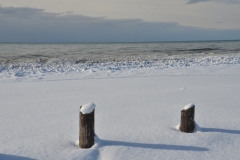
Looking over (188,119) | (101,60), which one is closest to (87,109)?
(188,119)

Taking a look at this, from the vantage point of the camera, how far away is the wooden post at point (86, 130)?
3391 millimetres

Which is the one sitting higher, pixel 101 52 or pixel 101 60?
pixel 101 52

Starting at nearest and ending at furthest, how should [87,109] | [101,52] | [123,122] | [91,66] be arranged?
[87,109]
[123,122]
[91,66]
[101,52]

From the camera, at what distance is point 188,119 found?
3895 mm

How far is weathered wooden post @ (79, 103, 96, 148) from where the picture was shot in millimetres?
3383

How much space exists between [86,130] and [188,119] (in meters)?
1.53

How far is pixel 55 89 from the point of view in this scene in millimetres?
7656

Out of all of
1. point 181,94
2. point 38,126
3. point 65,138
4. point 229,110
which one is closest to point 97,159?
point 65,138

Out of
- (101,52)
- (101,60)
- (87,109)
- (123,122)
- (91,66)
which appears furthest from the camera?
(101,52)

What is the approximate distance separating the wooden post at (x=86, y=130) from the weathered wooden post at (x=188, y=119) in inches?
54.5

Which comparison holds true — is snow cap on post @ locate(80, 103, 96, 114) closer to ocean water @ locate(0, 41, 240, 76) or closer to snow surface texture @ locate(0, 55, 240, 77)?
snow surface texture @ locate(0, 55, 240, 77)

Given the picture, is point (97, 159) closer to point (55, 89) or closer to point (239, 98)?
Answer: point (239, 98)

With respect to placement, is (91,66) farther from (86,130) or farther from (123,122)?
(86,130)

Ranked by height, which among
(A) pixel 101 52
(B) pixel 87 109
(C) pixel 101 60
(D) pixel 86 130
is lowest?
(C) pixel 101 60
